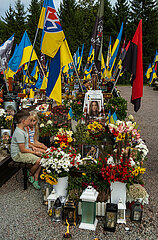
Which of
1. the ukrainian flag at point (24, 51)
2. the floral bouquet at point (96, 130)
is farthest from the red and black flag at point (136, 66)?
the ukrainian flag at point (24, 51)

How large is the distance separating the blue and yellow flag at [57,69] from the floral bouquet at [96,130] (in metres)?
1.15

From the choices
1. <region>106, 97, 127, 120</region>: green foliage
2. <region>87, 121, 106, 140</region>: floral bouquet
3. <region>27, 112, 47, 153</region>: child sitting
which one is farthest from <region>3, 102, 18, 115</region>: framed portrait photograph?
<region>106, 97, 127, 120</region>: green foliage

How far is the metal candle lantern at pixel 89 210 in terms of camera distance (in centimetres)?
377

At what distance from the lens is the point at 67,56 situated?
6.12 metres

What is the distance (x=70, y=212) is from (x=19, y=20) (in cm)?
4326

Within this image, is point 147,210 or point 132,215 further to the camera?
point 147,210

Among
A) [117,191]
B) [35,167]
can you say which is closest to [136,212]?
[117,191]

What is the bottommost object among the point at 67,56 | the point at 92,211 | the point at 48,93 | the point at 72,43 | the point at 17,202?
the point at 17,202

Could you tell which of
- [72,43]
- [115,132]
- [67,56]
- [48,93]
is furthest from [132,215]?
[72,43]

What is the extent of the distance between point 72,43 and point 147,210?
1554 inches

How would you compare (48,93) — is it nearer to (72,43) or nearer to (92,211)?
(92,211)

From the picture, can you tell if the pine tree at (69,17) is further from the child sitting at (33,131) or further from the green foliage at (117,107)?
the child sitting at (33,131)

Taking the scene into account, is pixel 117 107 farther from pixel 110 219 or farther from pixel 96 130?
pixel 110 219

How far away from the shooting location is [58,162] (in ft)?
14.0
